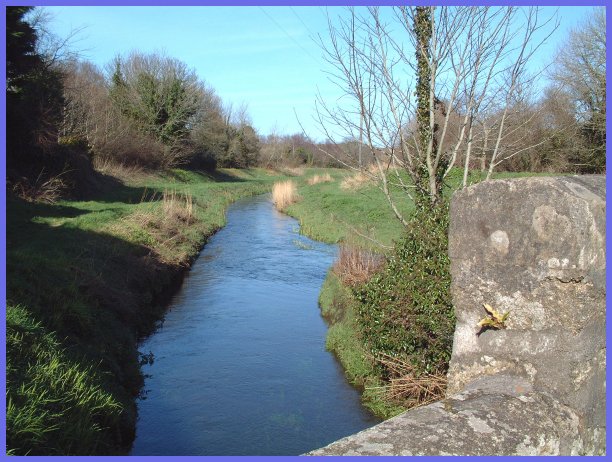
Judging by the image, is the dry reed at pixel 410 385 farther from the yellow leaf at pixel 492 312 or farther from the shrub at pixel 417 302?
the yellow leaf at pixel 492 312

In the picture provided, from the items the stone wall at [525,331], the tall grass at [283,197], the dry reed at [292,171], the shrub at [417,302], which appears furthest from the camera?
the dry reed at [292,171]

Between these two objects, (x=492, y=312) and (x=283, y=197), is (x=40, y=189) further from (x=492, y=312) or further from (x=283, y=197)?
(x=492, y=312)

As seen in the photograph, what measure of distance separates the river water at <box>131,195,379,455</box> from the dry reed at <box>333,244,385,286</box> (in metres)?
1.10

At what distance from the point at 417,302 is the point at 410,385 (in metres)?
1.04

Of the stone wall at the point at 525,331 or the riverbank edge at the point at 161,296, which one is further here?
the riverbank edge at the point at 161,296

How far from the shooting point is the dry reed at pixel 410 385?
6305 millimetres

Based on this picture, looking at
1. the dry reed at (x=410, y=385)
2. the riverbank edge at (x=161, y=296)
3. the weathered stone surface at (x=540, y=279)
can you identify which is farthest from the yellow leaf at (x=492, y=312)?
the riverbank edge at (x=161, y=296)

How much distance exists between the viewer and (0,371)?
473 cm

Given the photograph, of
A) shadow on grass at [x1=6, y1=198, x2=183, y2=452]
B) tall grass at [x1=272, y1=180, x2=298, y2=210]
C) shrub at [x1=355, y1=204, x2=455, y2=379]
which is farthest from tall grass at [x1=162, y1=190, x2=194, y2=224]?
shrub at [x1=355, y1=204, x2=455, y2=379]

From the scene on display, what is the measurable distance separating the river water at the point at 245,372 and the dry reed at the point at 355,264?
1.10m

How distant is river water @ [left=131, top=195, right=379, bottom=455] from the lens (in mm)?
6973

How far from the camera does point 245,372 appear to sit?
8969 millimetres

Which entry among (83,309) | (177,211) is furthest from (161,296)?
(177,211)

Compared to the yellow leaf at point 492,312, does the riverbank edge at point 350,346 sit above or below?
below
